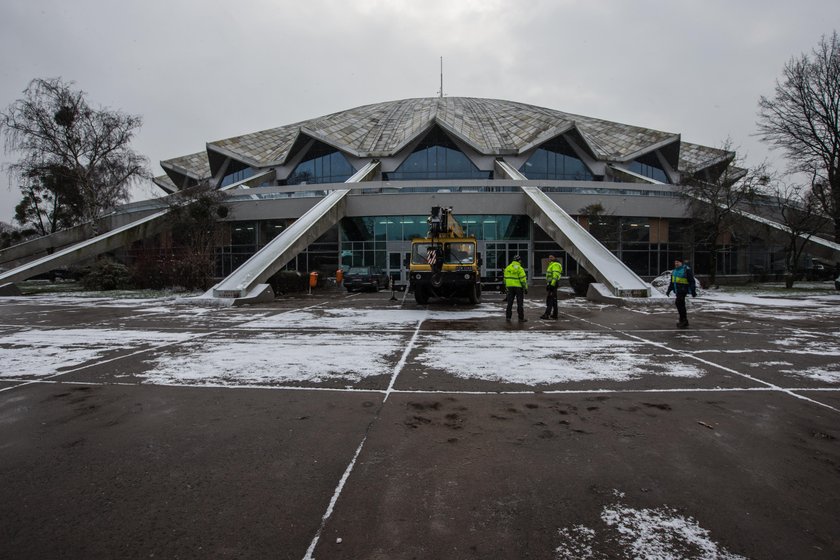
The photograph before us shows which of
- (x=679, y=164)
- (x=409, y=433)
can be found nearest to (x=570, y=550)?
(x=409, y=433)

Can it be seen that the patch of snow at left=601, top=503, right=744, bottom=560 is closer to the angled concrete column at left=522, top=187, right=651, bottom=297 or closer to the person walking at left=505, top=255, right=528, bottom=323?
the person walking at left=505, top=255, right=528, bottom=323

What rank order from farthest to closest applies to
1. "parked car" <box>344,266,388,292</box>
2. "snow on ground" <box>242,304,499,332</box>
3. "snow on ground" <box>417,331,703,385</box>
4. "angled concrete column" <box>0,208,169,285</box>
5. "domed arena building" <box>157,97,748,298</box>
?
"domed arena building" <box>157,97,748,298</box>, "parked car" <box>344,266,388,292</box>, "angled concrete column" <box>0,208,169,285</box>, "snow on ground" <box>242,304,499,332</box>, "snow on ground" <box>417,331,703,385</box>

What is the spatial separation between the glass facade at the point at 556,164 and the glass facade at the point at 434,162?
6243 mm

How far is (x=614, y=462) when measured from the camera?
3307 mm

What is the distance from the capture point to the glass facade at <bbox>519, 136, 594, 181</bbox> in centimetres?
4125

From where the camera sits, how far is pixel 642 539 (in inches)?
92.6

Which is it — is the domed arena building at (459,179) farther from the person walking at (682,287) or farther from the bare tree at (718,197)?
the person walking at (682,287)

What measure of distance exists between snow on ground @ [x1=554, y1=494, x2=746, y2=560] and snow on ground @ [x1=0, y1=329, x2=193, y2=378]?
23.4ft

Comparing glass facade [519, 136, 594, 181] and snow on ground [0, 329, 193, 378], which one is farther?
glass facade [519, 136, 594, 181]

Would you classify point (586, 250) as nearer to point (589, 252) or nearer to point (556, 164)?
point (589, 252)

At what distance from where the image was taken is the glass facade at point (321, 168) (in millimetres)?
42438

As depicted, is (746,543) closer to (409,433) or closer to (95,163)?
(409,433)

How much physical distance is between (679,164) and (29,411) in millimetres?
53446

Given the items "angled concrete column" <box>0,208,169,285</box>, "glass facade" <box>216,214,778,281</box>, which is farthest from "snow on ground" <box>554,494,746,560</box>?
"angled concrete column" <box>0,208,169,285</box>
